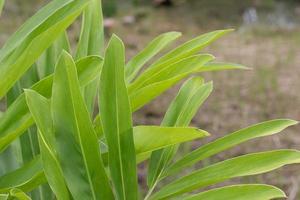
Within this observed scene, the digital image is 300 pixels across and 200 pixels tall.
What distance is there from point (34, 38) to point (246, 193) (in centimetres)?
46

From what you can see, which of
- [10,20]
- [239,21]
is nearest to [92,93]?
[10,20]

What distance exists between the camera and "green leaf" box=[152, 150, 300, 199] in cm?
120

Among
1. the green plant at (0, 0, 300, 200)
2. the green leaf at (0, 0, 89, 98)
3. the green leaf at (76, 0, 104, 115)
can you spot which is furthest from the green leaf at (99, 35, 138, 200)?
the green leaf at (76, 0, 104, 115)

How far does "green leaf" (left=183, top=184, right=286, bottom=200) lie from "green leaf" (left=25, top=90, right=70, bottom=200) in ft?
0.83

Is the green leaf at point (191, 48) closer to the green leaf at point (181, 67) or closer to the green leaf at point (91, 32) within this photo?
the green leaf at point (181, 67)

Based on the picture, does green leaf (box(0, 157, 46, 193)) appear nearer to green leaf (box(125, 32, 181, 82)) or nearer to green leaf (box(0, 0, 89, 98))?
green leaf (box(0, 0, 89, 98))

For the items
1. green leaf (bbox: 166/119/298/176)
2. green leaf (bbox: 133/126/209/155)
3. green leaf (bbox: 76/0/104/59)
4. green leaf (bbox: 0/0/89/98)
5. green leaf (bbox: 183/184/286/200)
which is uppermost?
green leaf (bbox: 0/0/89/98)

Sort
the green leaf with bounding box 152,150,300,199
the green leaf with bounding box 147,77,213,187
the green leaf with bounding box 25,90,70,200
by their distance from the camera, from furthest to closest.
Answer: the green leaf with bounding box 147,77,213,187
the green leaf with bounding box 152,150,300,199
the green leaf with bounding box 25,90,70,200

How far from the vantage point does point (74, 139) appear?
1126 millimetres

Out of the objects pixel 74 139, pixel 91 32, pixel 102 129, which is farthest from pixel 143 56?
pixel 74 139

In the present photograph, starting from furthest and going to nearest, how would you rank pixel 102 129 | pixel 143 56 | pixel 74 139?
1. pixel 143 56
2. pixel 102 129
3. pixel 74 139

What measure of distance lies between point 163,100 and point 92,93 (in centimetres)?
239

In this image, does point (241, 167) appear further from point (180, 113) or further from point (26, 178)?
point (26, 178)

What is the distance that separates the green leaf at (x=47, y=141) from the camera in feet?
3.52
